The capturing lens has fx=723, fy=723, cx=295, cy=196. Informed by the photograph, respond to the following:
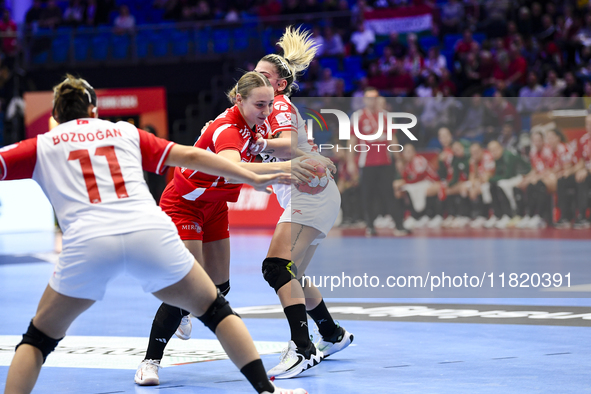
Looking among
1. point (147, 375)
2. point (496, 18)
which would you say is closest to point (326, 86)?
point (496, 18)

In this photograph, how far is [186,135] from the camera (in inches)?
689

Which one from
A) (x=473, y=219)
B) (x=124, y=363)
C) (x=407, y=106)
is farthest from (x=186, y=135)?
(x=124, y=363)

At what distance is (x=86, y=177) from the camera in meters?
3.01

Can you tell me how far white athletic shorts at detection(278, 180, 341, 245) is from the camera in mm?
4472

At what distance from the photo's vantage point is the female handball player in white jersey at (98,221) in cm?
296

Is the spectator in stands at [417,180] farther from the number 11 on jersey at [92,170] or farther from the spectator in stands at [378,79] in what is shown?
the number 11 on jersey at [92,170]

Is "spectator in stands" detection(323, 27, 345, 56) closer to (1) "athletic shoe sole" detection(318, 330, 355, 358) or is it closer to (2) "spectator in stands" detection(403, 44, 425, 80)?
(2) "spectator in stands" detection(403, 44, 425, 80)

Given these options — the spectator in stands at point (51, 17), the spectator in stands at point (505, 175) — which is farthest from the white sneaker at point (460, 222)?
the spectator in stands at point (51, 17)

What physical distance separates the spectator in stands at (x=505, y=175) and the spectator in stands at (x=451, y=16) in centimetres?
498

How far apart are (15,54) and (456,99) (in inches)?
449

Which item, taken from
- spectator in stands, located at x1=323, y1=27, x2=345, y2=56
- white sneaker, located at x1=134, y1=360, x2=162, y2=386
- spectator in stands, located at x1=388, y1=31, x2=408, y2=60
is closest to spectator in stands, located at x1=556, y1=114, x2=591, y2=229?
spectator in stands, located at x1=388, y1=31, x2=408, y2=60

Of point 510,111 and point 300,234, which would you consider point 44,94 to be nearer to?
point 510,111

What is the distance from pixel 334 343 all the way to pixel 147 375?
4.25 feet

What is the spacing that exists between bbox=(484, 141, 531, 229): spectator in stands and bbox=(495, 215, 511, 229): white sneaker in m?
0.28
